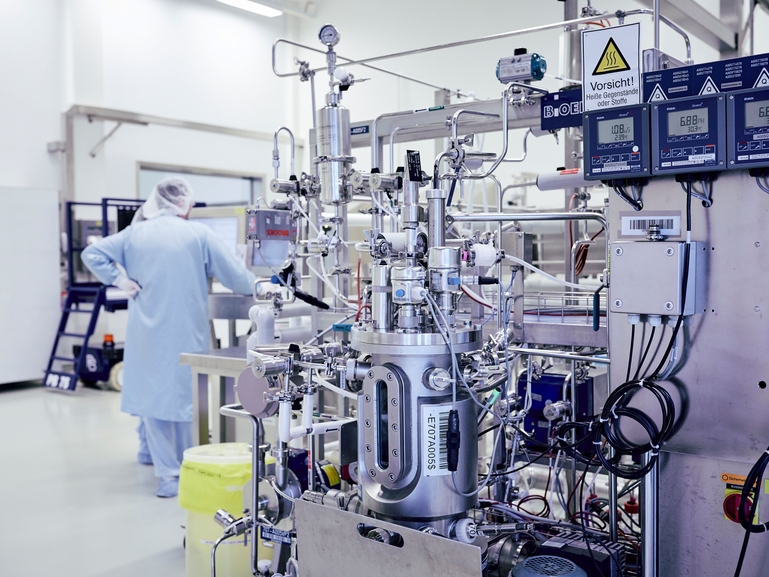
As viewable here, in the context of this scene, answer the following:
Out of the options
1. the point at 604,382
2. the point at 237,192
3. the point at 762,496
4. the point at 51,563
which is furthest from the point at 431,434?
the point at 237,192

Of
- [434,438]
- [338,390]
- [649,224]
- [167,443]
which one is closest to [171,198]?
[167,443]

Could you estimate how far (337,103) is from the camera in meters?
2.03

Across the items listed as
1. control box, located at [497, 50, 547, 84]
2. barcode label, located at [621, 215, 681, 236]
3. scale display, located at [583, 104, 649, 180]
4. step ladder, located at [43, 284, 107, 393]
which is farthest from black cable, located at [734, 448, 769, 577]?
step ladder, located at [43, 284, 107, 393]

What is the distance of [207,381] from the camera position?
2.65 m

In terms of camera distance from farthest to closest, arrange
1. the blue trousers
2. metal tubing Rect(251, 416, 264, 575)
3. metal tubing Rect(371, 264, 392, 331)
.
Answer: the blue trousers
metal tubing Rect(251, 416, 264, 575)
metal tubing Rect(371, 264, 392, 331)

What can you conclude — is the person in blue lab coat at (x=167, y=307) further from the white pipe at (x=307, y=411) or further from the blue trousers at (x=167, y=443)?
the white pipe at (x=307, y=411)

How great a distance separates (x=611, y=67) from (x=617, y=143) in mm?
164

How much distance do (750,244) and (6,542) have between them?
8.30 feet

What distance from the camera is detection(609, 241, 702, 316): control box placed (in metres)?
1.33

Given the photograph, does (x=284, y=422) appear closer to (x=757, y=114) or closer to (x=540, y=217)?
(x=540, y=217)

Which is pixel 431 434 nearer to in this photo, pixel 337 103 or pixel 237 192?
pixel 337 103

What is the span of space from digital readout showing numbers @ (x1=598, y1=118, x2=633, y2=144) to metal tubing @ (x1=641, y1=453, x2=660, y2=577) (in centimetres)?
61

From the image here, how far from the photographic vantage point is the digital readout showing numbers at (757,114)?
1227mm

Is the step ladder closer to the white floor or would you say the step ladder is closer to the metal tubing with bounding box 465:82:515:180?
the white floor
